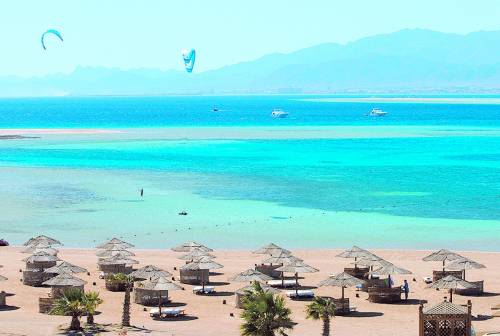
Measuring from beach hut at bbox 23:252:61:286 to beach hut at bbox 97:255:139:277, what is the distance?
5.27ft

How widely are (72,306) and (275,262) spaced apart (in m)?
9.73

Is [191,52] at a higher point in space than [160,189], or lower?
higher

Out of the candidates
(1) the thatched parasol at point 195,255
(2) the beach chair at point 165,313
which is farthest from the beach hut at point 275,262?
(2) the beach chair at point 165,313

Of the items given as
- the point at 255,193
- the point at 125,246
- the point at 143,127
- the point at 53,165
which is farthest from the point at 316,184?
the point at 143,127

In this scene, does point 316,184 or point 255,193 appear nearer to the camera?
point 255,193

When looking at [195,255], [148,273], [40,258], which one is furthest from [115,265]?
[148,273]

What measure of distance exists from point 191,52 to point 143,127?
7338 centimetres

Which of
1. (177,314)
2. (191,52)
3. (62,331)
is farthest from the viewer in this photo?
(191,52)

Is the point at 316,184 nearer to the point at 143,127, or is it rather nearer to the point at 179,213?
the point at 179,213

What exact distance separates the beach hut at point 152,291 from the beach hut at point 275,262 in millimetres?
4706

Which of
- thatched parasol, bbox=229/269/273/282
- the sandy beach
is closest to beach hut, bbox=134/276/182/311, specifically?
the sandy beach

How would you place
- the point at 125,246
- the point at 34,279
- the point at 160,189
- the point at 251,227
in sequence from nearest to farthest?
the point at 34,279 < the point at 125,246 < the point at 251,227 < the point at 160,189

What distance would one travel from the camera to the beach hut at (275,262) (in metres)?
33.4

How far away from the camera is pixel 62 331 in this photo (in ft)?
83.4
